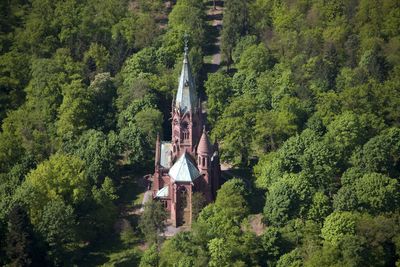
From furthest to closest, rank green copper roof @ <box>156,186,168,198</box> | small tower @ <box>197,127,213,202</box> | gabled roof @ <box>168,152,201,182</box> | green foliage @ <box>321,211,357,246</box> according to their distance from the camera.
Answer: green copper roof @ <box>156,186,168,198</box>
gabled roof @ <box>168,152,201,182</box>
small tower @ <box>197,127,213,202</box>
green foliage @ <box>321,211,357,246</box>

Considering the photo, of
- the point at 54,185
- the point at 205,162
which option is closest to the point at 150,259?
the point at 205,162

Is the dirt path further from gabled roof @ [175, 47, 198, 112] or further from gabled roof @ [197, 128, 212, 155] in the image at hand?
gabled roof @ [197, 128, 212, 155]

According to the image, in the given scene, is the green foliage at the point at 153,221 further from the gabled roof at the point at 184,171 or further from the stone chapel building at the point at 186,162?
the gabled roof at the point at 184,171

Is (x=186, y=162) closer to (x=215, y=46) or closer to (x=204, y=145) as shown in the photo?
(x=204, y=145)

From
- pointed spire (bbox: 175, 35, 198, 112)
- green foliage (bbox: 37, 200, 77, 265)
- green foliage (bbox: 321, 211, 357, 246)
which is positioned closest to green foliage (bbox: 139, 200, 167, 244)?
green foliage (bbox: 37, 200, 77, 265)

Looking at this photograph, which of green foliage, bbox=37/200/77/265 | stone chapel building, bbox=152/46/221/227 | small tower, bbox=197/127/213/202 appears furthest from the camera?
stone chapel building, bbox=152/46/221/227

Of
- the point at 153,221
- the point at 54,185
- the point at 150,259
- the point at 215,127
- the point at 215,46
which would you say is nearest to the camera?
the point at 150,259

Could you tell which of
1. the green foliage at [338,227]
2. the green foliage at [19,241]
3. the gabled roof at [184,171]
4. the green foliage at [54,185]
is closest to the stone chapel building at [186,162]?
the gabled roof at [184,171]
